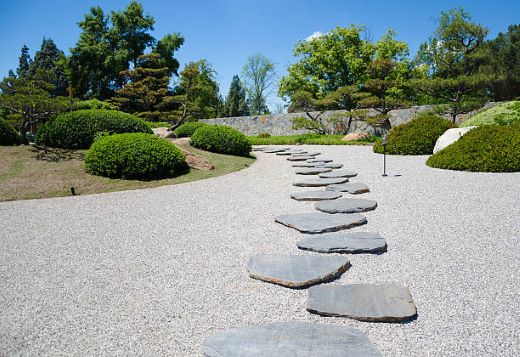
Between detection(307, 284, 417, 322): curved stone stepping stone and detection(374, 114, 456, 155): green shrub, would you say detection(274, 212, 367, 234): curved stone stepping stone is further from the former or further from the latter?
detection(374, 114, 456, 155): green shrub

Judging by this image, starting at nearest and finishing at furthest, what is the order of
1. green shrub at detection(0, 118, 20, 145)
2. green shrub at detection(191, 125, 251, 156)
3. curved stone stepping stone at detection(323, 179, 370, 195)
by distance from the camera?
curved stone stepping stone at detection(323, 179, 370, 195) → green shrub at detection(0, 118, 20, 145) → green shrub at detection(191, 125, 251, 156)

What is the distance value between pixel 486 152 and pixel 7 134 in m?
11.2

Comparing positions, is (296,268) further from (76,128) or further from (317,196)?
(76,128)

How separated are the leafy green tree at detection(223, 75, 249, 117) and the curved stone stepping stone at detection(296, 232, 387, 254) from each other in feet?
102

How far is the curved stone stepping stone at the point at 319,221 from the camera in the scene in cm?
337

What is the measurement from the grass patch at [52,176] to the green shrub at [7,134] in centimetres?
51

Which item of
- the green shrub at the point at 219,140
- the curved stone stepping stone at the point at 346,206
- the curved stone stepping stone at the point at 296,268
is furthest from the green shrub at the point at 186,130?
the curved stone stepping stone at the point at 296,268

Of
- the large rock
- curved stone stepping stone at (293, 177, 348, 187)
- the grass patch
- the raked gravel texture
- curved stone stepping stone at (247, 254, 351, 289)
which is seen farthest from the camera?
the large rock

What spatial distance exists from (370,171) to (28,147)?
331 inches

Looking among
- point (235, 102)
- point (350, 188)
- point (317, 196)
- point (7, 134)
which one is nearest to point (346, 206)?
point (317, 196)

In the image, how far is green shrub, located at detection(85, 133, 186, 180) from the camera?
22.4 ft

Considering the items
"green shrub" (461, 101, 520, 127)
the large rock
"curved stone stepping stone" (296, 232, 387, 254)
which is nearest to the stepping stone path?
"curved stone stepping stone" (296, 232, 387, 254)

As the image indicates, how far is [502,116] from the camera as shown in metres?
8.72

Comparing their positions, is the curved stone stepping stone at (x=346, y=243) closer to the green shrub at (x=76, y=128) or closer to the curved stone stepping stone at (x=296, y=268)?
the curved stone stepping stone at (x=296, y=268)
